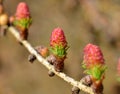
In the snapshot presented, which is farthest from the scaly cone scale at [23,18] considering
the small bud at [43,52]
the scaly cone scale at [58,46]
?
the scaly cone scale at [58,46]

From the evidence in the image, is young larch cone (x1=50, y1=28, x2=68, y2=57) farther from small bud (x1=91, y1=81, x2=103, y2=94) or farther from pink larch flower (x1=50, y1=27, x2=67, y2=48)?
small bud (x1=91, y1=81, x2=103, y2=94)

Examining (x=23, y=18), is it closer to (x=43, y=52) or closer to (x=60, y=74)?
(x=43, y=52)

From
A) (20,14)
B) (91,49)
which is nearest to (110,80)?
(20,14)

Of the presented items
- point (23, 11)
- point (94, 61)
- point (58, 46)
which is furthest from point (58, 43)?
point (23, 11)

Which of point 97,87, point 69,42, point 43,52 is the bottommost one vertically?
point 97,87

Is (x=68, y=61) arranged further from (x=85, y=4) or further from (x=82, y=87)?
(x=82, y=87)

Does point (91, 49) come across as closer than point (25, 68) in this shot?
Yes

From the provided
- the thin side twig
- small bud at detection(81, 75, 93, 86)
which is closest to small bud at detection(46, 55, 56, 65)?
the thin side twig
